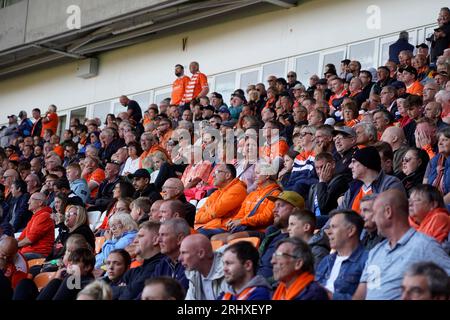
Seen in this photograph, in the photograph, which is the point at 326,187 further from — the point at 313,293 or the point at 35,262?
the point at 35,262

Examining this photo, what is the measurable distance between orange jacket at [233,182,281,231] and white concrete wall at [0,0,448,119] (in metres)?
6.53

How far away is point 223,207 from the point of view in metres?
8.22

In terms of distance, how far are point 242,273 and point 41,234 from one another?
4.77m

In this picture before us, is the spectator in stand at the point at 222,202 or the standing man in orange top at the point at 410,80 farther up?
the standing man in orange top at the point at 410,80

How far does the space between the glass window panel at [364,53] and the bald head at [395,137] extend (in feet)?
20.0

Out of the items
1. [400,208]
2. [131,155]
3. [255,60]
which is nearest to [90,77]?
[255,60]

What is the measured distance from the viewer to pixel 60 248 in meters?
8.83

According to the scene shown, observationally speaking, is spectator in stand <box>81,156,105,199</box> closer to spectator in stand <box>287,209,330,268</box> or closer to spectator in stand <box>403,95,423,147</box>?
spectator in stand <box>403,95,423,147</box>

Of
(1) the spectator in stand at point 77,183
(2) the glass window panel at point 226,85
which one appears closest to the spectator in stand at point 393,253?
(1) the spectator in stand at point 77,183

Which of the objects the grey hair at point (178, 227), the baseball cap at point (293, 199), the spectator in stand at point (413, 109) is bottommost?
the grey hair at point (178, 227)

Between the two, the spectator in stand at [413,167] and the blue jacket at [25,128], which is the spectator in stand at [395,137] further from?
the blue jacket at [25,128]

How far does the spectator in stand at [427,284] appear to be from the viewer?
3.80m

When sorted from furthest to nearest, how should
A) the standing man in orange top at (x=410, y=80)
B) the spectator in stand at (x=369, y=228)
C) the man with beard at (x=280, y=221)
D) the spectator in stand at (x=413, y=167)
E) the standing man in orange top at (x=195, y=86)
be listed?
the standing man in orange top at (x=195, y=86) → the standing man in orange top at (x=410, y=80) → the spectator in stand at (x=413, y=167) → the man with beard at (x=280, y=221) → the spectator in stand at (x=369, y=228)

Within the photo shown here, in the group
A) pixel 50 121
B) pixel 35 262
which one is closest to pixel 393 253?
pixel 35 262
